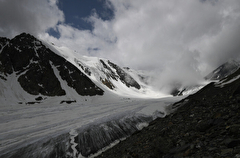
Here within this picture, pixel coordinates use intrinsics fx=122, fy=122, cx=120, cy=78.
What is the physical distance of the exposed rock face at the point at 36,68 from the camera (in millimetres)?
68500

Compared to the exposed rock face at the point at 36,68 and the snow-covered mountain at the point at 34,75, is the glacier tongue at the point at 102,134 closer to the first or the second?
the snow-covered mountain at the point at 34,75

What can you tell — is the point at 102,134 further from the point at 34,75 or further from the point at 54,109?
the point at 34,75

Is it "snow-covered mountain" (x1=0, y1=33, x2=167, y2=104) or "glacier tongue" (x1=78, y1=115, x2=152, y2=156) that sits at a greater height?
"snow-covered mountain" (x1=0, y1=33, x2=167, y2=104)

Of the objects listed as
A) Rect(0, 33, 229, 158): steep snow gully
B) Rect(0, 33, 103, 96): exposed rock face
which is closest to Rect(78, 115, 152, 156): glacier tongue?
Rect(0, 33, 229, 158): steep snow gully

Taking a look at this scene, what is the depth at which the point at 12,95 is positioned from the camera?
178ft

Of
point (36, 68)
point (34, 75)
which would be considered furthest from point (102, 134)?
point (36, 68)

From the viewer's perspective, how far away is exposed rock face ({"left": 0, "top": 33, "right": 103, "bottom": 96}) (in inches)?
2697

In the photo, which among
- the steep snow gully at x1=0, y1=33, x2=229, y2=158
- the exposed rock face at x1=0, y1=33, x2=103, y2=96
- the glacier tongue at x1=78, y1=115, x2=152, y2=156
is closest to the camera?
the glacier tongue at x1=78, y1=115, x2=152, y2=156

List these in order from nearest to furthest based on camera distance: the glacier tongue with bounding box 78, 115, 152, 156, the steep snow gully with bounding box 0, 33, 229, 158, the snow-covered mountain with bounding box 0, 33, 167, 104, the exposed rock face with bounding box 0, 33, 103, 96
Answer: the glacier tongue with bounding box 78, 115, 152, 156, the steep snow gully with bounding box 0, 33, 229, 158, the snow-covered mountain with bounding box 0, 33, 167, 104, the exposed rock face with bounding box 0, 33, 103, 96

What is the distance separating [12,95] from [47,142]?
55.0 m

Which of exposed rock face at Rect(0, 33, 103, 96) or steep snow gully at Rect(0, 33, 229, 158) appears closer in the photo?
steep snow gully at Rect(0, 33, 229, 158)

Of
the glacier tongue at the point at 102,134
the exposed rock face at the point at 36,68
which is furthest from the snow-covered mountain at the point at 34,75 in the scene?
the glacier tongue at the point at 102,134

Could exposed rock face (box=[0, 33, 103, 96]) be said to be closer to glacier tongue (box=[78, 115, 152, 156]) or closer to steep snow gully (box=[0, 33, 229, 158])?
steep snow gully (box=[0, 33, 229, 158])

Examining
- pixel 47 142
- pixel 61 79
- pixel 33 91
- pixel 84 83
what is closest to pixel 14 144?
pixel 47 142
